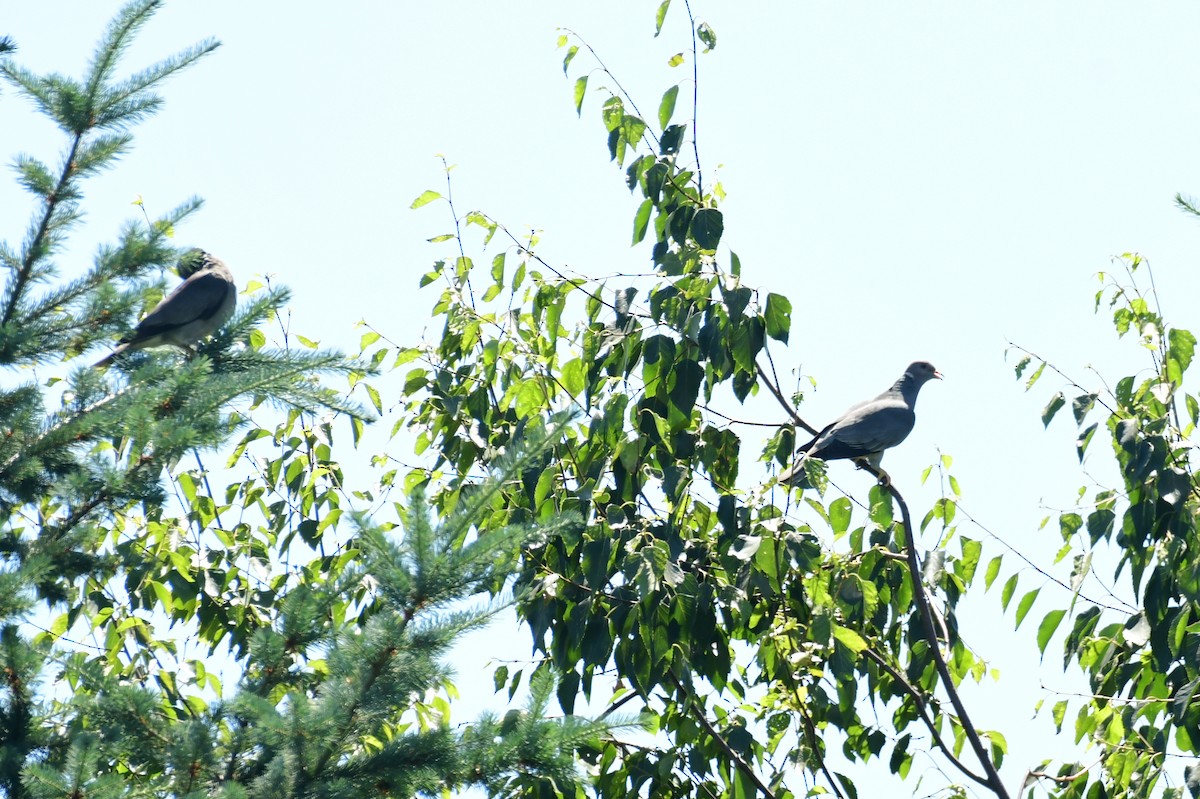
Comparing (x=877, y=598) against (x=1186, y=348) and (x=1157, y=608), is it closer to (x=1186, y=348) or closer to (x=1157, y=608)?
(x=1157, y=608)

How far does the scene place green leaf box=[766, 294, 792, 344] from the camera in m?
4.41

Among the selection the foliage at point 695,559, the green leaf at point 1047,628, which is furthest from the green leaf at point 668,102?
the green leaf at point 1047,628

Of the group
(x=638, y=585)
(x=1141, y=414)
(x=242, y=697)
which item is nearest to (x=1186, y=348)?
(x=1141, y=414)

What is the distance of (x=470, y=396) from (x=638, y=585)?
169cm

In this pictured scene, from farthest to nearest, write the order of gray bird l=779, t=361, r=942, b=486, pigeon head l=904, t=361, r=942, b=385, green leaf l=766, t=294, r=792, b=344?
pigeon head l=904, t=361, r=942, b=385, gray bird l=779, t=361, r=942, b=486, green leaf l=766, t=294, r=792, b=344

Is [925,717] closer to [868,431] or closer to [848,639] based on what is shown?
[848,639]

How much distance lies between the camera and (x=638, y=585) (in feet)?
12.9

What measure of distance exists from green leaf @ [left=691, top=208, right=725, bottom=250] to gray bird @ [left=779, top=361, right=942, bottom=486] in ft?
7.08

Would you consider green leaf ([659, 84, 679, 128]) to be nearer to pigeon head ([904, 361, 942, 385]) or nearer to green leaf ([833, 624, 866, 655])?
green leaf ([833, 624, 866, 655])

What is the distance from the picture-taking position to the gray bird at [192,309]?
550 cm

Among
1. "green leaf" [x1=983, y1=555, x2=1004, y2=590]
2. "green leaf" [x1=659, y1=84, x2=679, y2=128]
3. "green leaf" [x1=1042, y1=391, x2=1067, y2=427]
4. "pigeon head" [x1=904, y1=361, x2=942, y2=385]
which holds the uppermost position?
"pigeon head" [x1=904, y1=361, x2=942, y2=385]

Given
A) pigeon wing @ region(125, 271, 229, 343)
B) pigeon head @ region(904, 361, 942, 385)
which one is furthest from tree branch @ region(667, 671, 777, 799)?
pigeon head @ region(904, 361, 942, 385)

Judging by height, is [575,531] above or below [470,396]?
below

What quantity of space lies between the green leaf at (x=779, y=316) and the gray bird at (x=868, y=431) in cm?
217
